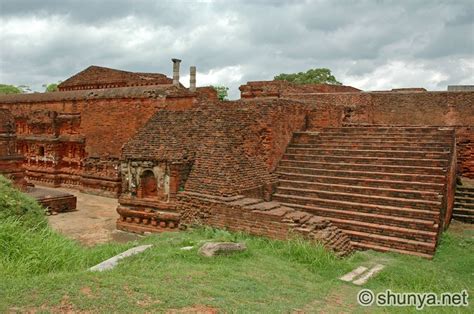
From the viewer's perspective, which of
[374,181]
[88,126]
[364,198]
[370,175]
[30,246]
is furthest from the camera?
[88,126]

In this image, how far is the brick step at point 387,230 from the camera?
660 centimetres

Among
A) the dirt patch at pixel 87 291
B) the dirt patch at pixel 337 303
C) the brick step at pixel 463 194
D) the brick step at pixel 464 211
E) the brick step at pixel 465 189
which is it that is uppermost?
the brick step at pixel 465 189

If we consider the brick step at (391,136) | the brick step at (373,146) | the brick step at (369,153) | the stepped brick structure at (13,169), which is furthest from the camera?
the stepped brick structure at (13,169)

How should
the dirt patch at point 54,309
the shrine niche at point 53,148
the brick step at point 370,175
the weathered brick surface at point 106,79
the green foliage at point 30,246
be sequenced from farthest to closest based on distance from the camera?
1. the weathered brick surface at point 106,79
2. the shrine niche at point 53,148
3. the brick step at point 370,175
4. the green foliage at point 30,246
5. the dirt patch at point 54,309

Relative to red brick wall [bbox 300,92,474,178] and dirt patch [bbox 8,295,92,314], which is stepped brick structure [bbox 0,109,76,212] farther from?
dirt patch [bbox 8,295,92,314]

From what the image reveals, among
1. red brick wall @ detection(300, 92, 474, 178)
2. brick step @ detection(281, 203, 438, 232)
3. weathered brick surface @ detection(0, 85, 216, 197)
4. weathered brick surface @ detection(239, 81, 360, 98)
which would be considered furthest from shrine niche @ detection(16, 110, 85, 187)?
brick step @ detection(281, 203, 438, 232)

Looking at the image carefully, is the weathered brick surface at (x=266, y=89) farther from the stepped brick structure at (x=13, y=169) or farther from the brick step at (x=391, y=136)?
the stepped brick structure at (x=13, y=169)

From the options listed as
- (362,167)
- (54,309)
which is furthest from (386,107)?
(54,309)

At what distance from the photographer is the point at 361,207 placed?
762 cm

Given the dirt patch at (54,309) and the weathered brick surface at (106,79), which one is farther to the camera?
the weathered brick surface at (106,79)

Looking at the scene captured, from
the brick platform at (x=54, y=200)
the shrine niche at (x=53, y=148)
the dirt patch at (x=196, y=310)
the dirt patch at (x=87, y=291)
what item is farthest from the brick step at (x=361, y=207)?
the shrine niche at (x=53, y=148)

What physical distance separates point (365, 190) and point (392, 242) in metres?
1.42

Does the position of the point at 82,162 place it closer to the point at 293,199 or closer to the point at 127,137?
the point at 127,137

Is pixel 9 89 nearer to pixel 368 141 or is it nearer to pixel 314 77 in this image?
pixel 314 77
